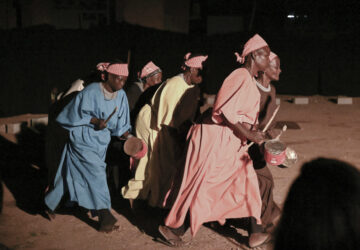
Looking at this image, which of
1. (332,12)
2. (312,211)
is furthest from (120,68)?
(332,12)

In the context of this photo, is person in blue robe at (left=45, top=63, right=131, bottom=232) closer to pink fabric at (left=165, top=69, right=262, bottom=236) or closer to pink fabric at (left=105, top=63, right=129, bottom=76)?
pink fabric at (left=105, top=63, right=129, bottom=76)

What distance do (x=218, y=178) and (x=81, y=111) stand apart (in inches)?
64.9

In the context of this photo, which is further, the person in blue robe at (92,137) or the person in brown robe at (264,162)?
the person in blue robe at (92,137)

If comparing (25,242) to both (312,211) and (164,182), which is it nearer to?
(164,182)

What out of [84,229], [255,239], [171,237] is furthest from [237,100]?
[84,229]

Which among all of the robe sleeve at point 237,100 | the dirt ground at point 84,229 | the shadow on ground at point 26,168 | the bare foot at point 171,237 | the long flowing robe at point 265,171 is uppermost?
the robe sleeve at point 237,100

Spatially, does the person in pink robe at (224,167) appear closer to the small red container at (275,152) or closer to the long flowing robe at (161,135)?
the small red container at (275,152)

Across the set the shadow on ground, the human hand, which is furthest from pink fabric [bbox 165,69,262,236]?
the shadow on ground

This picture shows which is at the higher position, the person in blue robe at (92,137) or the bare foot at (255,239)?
the person in blue robe at (92,137)

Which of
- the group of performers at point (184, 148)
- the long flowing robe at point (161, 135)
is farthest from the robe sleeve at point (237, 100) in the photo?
the long flowing robe at point (161, 135)

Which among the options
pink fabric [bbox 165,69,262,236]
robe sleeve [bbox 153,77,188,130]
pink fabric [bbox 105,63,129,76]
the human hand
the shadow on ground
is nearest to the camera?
the human hand

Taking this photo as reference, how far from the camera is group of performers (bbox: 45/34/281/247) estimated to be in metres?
4.92

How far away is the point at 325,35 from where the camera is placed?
18750 mm

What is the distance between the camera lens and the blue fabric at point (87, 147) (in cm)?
551
